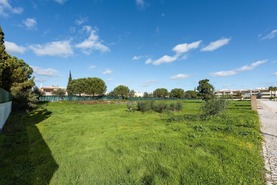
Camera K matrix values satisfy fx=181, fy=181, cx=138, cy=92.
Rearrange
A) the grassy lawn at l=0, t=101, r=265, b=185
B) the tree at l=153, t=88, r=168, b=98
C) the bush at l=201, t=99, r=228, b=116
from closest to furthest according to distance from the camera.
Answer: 1. the grassy lawn at l=0, t=101, r=265, b=185
2. the bush at l=201, t=99, r=228, b=116
3. the tree at l=153, t=88, r=168, b=98

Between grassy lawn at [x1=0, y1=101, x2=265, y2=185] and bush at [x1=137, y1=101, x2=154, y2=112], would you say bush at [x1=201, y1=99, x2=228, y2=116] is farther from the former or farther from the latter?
bush at [x1=137, y1=101, x2=154, y2=112]

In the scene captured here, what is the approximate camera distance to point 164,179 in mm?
4273

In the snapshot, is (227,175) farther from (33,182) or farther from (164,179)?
(33,182)

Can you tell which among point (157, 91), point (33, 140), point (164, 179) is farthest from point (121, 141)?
point (157, 91)

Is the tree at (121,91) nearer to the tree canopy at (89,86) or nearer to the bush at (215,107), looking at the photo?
the tree canopy at (89,86)

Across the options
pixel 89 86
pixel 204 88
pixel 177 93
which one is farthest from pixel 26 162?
pixel 177 93

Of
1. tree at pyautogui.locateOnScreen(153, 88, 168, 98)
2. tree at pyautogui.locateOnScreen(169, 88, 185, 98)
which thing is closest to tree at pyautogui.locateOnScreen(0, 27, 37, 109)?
tree at pyautogui.locateOnScreen(153, 88, 168, 98)

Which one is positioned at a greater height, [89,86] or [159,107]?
[89,86]

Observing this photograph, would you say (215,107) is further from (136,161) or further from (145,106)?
(136,161)

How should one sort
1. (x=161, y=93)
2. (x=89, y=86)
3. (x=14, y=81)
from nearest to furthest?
(x=14, y=81)
(x=89, y=86)
(x=161, y=93)

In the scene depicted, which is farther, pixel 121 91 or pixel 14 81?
pixel 121 91

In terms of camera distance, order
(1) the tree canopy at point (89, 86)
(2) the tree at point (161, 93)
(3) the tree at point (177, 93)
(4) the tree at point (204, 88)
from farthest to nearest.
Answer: (2) the tree at point (161, 93)
(3) the tree at point (177, 93)
(1) the tree canopy at point (89, 86)
(4) the tree at point (204, 88)

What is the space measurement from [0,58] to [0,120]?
1400 centimetres

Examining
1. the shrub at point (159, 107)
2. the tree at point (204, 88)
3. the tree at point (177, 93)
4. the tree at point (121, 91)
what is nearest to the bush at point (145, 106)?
the shrub at point (159, 107)
